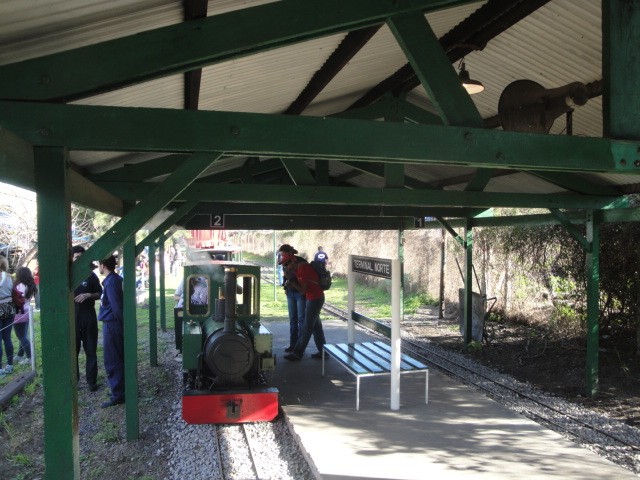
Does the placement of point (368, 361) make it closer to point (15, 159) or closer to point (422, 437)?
point (422, 437)

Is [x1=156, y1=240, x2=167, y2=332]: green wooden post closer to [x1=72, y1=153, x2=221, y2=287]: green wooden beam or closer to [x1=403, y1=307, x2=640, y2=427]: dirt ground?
[x1=403, y1=307, x2=640, y2=427]: dirt ground

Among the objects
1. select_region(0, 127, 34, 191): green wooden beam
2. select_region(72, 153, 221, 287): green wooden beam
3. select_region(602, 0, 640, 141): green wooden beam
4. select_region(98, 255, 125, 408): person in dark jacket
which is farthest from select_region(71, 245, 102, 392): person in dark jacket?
select_region(602, 0, 640, 141): green wooden beam

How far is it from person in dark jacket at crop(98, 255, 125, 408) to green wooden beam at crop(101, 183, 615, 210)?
1.71 metres

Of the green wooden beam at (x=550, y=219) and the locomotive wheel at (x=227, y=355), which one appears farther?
the green wooden beam at (x=550, y=219)

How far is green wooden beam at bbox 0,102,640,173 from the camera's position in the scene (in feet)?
7.06

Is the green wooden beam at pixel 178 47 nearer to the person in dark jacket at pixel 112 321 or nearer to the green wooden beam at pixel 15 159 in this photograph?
the green wooden beam at pixel 15 159

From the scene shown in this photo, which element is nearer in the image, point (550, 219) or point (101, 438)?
point (101, 438)

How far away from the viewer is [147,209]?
110 inches

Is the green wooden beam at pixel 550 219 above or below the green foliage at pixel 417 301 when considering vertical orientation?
above

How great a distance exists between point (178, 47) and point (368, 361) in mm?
4812

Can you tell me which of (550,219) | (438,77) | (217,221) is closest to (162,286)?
(217,221)

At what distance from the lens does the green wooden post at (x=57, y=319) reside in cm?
Answer: 222

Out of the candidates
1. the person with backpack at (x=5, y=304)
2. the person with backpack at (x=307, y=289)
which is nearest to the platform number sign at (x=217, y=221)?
the person with backpack at (x=307, y=289)

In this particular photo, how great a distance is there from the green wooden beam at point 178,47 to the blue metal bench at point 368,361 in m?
4.20
